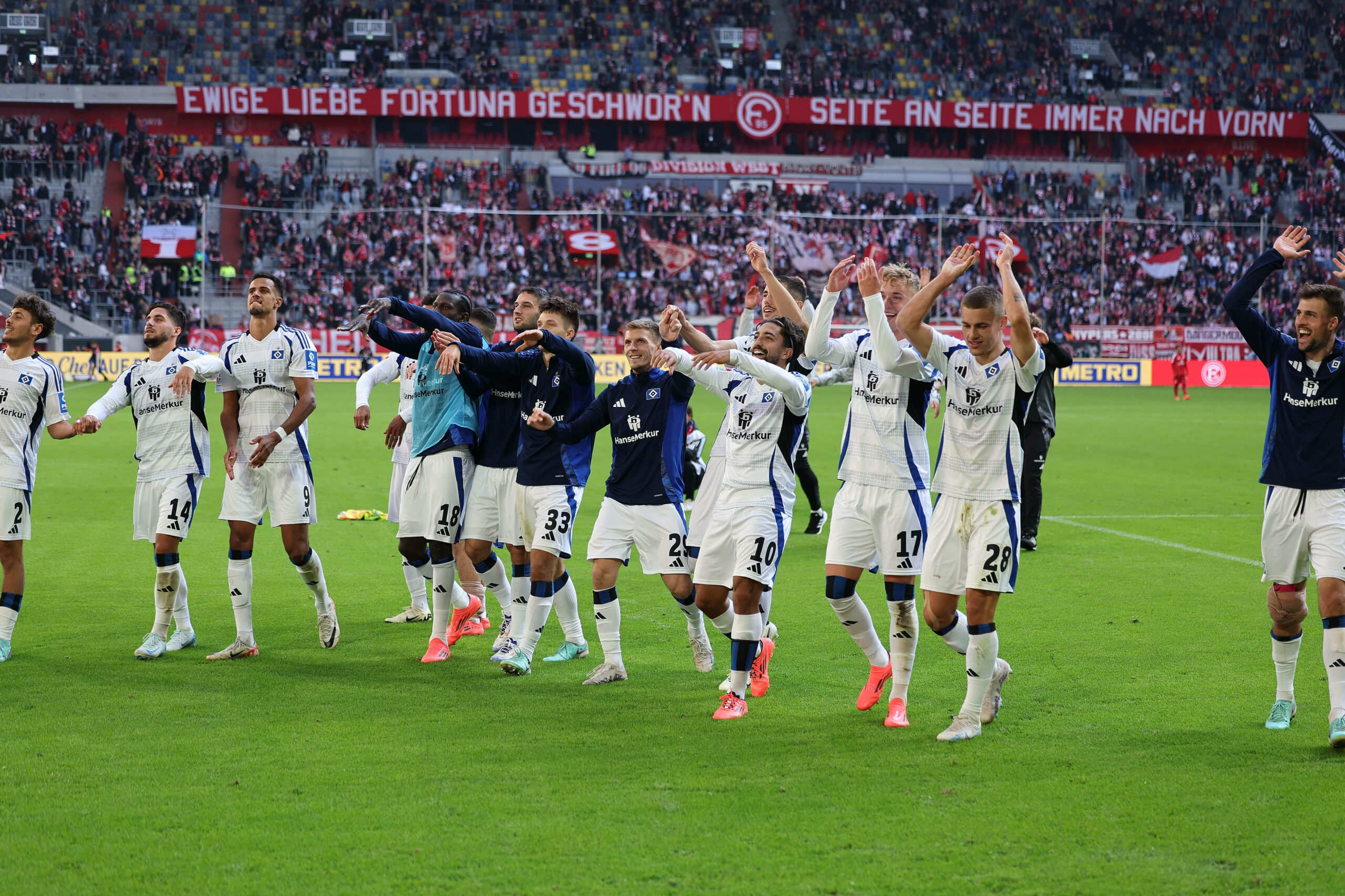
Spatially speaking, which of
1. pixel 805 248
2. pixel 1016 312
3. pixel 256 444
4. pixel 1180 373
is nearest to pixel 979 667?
pixel 1016 312

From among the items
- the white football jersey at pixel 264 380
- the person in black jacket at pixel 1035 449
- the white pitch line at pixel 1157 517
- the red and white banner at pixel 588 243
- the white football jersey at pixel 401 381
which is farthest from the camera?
the red and white banner at pixel 588 243

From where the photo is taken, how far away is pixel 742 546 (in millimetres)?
6551

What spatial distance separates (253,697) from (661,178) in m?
43.2

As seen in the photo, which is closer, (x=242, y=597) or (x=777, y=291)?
(x=777, y=291)

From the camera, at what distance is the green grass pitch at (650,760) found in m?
4.42

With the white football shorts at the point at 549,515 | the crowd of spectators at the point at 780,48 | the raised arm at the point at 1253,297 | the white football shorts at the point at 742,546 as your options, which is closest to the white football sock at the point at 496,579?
the white football shorts at the point at 549,515

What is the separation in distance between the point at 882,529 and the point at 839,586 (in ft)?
1.21

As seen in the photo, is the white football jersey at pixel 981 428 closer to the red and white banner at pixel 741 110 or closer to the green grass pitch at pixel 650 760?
the green grass pitch at pixel 650 760

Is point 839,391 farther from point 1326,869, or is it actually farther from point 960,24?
point 1326,869

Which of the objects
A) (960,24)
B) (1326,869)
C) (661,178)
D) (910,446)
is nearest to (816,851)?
(1326,869)

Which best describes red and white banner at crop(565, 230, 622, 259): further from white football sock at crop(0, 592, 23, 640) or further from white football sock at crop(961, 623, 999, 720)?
white football sock at crop(961, 623, 999, 720)

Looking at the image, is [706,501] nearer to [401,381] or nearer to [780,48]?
[401,381]

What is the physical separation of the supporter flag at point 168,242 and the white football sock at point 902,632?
37904 millimetres

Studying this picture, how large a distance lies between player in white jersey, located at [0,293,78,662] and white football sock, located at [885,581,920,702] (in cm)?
505
